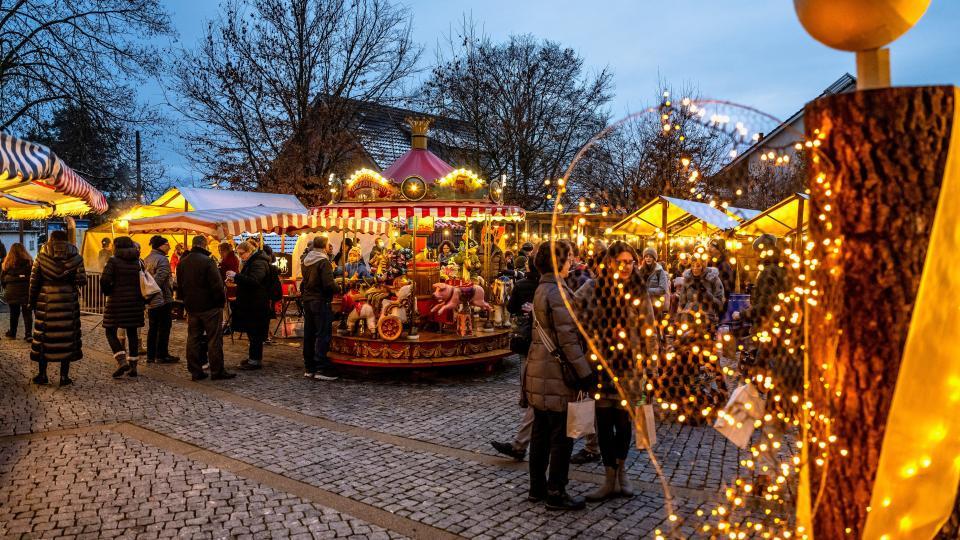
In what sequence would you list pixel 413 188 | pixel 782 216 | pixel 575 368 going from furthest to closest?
pixel 413 188, pixel 575 368, pixel 782 216

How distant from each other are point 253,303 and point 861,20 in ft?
27.0

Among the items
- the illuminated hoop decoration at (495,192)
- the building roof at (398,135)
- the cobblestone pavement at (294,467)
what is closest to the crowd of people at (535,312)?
the cobblestone pavement at (294,467)

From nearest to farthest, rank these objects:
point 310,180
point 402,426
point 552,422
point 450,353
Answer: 1. point 552,422
2. point 402,426
3. point 450,353
4. point 310,180

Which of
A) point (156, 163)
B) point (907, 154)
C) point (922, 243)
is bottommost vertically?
point (922, 243)

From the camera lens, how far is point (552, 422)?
4086 mm

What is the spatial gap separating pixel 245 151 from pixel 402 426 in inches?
684

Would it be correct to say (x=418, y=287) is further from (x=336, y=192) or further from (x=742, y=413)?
(x=742, y=413)

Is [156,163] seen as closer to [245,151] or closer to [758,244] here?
[245,151]

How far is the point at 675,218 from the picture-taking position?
620 cm

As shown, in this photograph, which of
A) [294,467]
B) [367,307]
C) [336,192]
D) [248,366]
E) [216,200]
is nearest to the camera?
[294,467]

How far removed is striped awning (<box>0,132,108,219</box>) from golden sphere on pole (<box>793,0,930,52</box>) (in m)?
5.35

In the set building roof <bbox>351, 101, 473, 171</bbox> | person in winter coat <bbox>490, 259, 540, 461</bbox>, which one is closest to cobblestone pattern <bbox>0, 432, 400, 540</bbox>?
person in winter coat <bbox>490, 259, 540, 461</bbox>

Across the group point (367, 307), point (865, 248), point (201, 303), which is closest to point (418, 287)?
point (367, 307)

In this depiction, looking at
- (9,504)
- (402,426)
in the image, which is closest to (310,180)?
(402,426)
